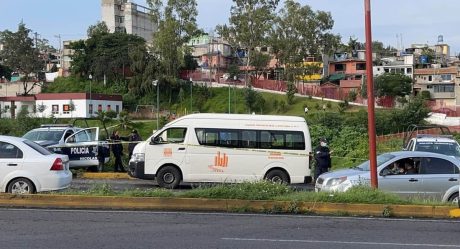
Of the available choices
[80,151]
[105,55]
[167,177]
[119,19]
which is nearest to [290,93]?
[105,55]

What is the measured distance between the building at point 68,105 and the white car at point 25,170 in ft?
184

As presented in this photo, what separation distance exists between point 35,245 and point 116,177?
13.7m

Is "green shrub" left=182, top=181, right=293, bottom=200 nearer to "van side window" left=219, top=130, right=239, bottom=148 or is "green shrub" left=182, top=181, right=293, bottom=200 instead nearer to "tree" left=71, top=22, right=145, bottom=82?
"van side window" left=219, top=130, right=239, bottom=148

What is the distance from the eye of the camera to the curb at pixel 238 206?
1169cm

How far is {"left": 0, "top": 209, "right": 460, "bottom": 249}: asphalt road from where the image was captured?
847 centimetres

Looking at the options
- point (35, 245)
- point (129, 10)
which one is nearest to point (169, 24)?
point (129, 10)

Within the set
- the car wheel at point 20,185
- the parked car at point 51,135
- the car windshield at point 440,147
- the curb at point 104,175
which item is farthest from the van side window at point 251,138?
the car wheel at point 20,185

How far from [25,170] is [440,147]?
43.8 ft

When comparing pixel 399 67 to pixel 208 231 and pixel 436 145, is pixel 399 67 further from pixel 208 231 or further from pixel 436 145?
Answer: pixel 208 231

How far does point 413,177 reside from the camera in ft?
46.4

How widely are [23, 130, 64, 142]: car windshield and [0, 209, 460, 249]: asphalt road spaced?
10.5 m

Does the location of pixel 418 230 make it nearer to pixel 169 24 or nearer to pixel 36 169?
pixel 36 169

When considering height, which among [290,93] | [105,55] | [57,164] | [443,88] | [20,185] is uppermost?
[105,55]

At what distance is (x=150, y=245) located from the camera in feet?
27.0
